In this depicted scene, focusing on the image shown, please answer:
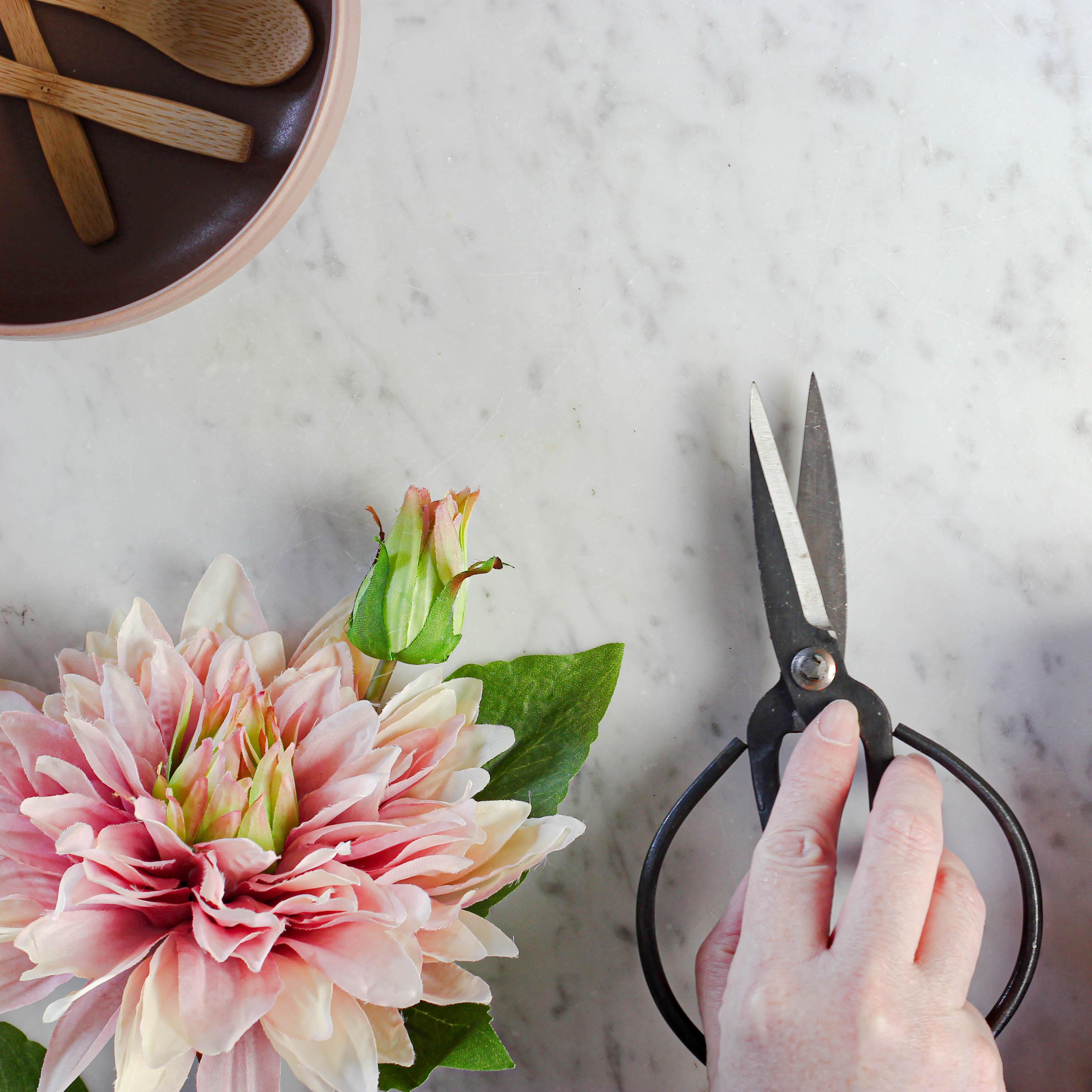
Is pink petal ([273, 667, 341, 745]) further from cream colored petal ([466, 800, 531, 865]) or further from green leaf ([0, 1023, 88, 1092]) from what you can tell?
green leaf ([0, 1023, 88, 1092])

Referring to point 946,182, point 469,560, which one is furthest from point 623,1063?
point 946,182

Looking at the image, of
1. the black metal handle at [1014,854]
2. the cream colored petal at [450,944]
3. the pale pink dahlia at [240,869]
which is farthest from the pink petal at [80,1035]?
the black metal handle at [1014,854]

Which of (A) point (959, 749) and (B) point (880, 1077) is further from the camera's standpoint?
(A) point (959, 749)

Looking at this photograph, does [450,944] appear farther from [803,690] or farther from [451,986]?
[803,690]

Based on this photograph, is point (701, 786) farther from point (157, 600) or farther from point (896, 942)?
point (157, 600)

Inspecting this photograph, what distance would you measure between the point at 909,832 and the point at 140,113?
1.53 ft

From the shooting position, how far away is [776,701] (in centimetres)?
42

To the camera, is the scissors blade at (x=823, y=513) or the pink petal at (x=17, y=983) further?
the scissors blade at (x=823, y=513)

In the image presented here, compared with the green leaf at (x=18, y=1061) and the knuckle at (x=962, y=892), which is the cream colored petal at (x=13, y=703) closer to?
the green leaf at (x=18, y=1061)

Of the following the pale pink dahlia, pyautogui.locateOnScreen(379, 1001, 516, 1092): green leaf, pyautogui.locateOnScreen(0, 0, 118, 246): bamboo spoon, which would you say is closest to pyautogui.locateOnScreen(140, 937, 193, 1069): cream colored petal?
the pale pink dahlia

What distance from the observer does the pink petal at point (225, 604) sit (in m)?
0.39

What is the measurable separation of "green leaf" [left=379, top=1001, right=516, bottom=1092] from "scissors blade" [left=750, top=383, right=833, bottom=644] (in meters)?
0.21

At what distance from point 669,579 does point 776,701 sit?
0.09 m

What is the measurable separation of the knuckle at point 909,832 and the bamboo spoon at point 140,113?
41cm
